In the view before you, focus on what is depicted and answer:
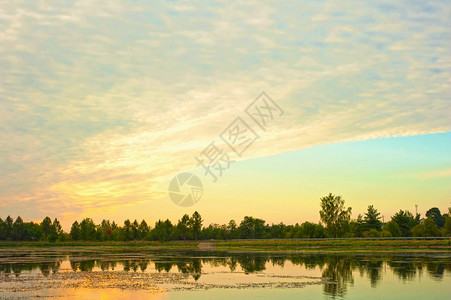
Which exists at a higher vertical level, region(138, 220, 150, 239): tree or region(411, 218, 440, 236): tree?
region(411, 218, 440, 236): tree

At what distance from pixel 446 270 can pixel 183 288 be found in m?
29.4

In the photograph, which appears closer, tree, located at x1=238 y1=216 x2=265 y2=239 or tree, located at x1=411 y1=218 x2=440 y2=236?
tree, located at x1=411 y1=218 x2=440 y2=236

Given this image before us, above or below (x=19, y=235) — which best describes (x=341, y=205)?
above

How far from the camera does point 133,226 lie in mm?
185250

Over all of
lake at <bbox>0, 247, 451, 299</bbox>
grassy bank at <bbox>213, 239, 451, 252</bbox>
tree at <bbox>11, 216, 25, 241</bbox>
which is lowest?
tree at <bbox>11, 216, 25, 241</bbox>

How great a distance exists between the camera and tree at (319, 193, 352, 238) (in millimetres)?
116438

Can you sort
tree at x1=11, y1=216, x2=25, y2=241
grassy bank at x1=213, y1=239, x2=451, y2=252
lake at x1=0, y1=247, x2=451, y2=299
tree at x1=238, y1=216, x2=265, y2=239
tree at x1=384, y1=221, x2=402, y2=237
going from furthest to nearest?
tree at x1=11, y1=216, x2=25, y2=241 → tree at x1=238, y1=216, x2=265, y2=239 → tree at x1=384, y1=221, x2=402, y2=237 → grassy bank at x1=213, y1=239, x2=451, y2=252 → lake at x1=0, y1=247, x2=451, y2=299

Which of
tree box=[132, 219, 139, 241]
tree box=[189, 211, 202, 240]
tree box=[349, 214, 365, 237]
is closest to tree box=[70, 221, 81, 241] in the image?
tree box=[132, 219, 139, 241]

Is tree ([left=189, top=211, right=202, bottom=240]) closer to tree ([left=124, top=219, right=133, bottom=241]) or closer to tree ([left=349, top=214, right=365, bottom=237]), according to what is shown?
tree ([left=124, top=219, right=133, bottom=241])

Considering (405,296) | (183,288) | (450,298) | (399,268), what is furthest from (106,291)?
(399,268)

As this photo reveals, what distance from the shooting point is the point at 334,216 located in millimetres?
117312

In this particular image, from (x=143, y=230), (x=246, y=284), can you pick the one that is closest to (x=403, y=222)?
(x=246, y=284)

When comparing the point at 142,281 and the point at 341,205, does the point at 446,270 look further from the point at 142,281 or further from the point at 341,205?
the point at 341,205

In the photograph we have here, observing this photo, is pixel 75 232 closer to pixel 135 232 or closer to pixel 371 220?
pixel 135 232
